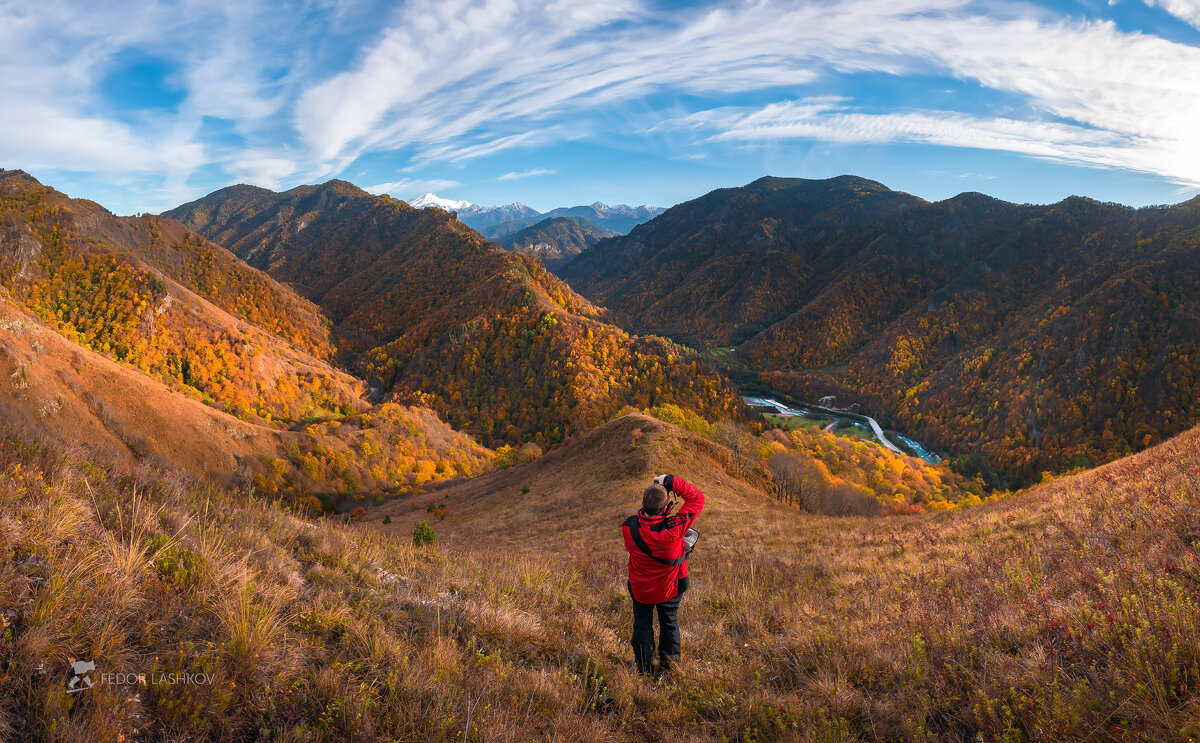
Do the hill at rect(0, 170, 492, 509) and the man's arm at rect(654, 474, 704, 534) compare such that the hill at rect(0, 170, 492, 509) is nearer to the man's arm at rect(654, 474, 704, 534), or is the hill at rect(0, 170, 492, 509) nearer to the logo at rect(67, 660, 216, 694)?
the logo at rect(67, 660, 216, 694)

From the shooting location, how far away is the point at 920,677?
3.99 metres

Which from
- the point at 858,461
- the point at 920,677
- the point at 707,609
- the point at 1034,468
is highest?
the point at 920,677

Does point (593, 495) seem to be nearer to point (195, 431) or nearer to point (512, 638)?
point (512, 638)

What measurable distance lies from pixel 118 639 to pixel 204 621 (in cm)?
59

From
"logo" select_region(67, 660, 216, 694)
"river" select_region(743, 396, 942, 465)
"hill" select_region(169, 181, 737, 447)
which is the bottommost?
"river" select_region(743, 396, 942, 465)

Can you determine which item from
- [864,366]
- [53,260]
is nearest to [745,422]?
[864,366]

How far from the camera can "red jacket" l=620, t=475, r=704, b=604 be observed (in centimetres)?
487

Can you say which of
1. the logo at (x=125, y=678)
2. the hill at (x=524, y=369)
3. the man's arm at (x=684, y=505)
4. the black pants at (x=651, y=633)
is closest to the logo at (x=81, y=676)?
the logo at (x=125, y=678)

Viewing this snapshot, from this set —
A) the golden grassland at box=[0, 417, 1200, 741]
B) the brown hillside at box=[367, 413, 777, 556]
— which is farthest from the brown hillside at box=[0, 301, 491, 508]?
the golden grassland at box=[0, 417, 1200, 741]

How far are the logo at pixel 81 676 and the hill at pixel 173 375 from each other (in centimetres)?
3487

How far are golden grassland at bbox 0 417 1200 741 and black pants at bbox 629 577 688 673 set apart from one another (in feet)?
0.98

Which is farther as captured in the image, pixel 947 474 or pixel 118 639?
pixel 947 474

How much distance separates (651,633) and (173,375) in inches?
4194

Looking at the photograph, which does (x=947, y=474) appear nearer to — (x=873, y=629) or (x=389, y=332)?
(x=873, y=629)
